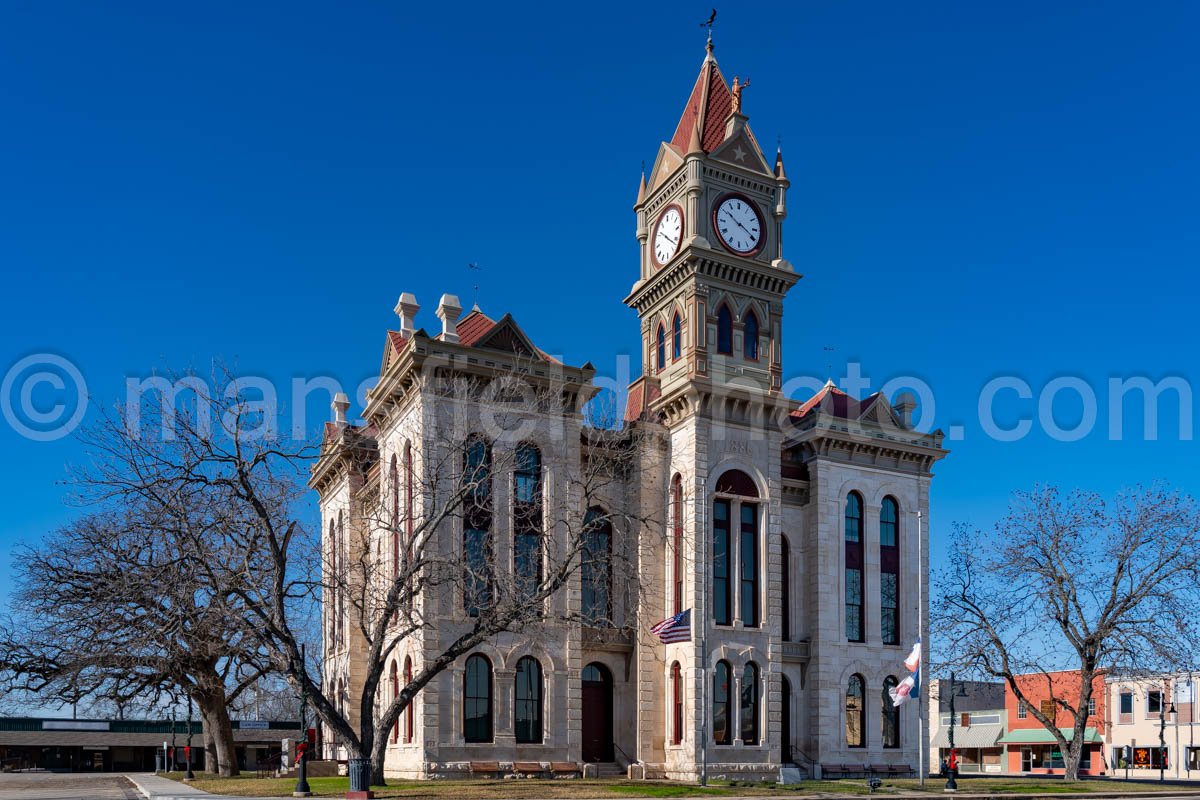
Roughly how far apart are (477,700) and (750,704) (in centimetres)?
1057

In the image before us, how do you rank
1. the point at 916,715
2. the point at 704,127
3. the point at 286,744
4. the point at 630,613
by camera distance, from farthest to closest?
the point at 286,744 < the point at 704,127 < the point at 916,715 < the point at 630,613

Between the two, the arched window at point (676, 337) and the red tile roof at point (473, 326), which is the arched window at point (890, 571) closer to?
the arched window at point (676, 337)

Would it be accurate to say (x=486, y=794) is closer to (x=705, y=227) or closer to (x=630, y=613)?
(x=630, y=613)

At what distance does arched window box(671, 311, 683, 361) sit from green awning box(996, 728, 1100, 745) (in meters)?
47.4

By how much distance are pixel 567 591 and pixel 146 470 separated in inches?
598

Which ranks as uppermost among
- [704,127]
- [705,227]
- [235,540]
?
[704,127]

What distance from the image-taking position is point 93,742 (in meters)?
94.9

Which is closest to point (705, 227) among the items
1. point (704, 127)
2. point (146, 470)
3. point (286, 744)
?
point (704, 127)

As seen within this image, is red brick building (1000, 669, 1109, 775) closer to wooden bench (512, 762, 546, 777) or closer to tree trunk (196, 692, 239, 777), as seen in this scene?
A: wooden bench (512, 762, 546, 777)

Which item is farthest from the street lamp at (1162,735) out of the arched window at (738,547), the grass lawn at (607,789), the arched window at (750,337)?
the arched window at (750,337)

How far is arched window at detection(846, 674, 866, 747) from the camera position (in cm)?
4500

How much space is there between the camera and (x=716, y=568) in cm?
4275

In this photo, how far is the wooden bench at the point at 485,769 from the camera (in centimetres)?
3703

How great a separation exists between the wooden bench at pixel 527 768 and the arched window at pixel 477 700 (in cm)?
130
